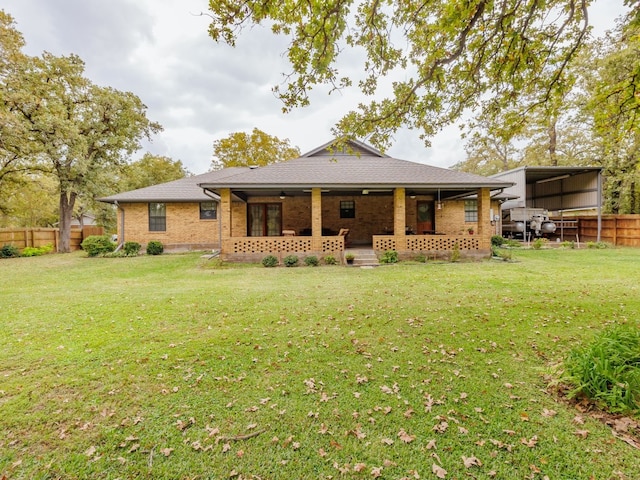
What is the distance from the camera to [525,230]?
1950 cm

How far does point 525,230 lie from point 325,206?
12.9 m

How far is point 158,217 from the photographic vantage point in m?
17.0

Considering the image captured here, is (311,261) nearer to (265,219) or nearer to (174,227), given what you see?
(265,219)

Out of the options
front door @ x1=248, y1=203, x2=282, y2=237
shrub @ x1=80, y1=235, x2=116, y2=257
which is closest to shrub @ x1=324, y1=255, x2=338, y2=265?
front door @ x1=248, y1=203, x2=282, y2=237

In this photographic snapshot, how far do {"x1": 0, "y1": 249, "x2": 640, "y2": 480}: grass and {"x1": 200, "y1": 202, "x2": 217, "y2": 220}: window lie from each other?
1021 cm

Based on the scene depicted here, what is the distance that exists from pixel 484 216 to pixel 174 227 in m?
15.7

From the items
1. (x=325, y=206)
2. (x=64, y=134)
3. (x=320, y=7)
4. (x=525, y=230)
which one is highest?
(x=64, y=134)

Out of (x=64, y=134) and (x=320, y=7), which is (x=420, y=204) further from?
(x=64, y=134)

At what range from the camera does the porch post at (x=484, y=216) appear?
1342cm

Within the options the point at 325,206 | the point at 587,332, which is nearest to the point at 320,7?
the point at 587,332

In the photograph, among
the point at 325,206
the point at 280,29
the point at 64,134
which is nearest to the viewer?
the point at 280,29

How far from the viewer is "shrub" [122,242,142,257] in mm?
15597

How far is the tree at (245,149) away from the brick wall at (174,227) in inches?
642

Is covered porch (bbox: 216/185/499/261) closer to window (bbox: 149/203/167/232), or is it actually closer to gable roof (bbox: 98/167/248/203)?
gable roof (bbox: 98/167/248/203)
